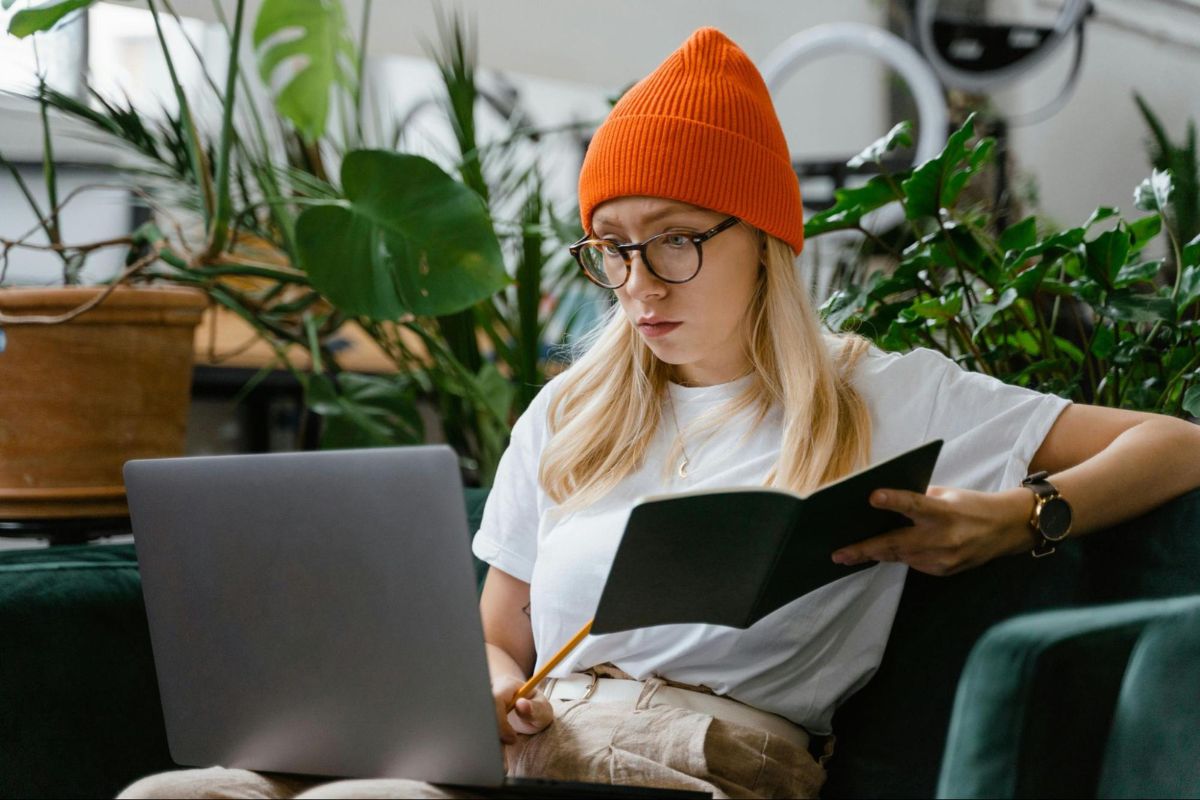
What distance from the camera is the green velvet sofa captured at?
732mm

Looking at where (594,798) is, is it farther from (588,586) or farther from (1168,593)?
(1168,593)

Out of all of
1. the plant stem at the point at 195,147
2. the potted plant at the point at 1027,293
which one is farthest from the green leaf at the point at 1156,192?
the plant stem at the point at 195,147

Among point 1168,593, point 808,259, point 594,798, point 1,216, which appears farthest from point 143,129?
point 808,259

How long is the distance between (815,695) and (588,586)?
23cm

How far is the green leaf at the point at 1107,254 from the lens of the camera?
1233mm

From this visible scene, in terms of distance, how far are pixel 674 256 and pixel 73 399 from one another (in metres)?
0.93

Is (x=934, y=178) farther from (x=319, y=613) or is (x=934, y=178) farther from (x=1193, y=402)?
(x=319, y=613)

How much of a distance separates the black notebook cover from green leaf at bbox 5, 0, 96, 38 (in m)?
1.17

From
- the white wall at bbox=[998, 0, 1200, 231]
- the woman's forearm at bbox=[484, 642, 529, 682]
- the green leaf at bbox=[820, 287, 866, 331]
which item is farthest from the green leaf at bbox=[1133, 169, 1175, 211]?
the white wall at bbox=[998, 0, 1200, 231]

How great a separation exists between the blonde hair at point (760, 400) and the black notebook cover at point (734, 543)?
0.16 meters

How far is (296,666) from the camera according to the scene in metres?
0.91

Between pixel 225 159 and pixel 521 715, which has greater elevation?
pixel 225 159

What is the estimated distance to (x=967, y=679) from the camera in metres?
0.74

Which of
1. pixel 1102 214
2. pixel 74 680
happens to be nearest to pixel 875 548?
pixel 1102 214
